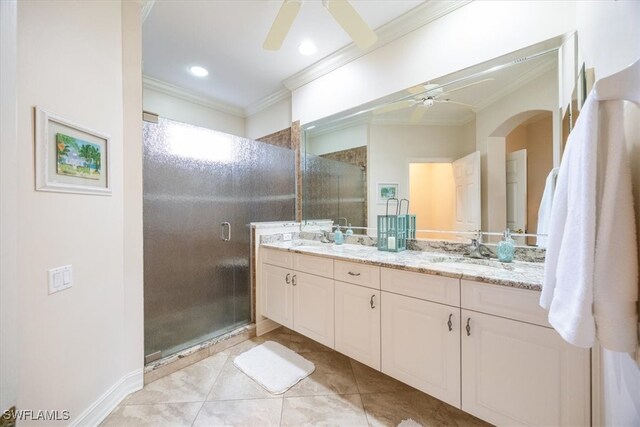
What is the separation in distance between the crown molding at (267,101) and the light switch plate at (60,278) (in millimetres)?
2682

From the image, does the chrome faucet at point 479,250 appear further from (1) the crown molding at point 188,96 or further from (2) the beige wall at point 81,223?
(1) the crown molding at point 188,96

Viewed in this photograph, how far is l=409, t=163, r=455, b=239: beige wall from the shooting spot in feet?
6.16

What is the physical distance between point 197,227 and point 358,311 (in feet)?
4.87

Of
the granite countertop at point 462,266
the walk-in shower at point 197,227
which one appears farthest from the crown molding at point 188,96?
the granite countertop at point 462,266

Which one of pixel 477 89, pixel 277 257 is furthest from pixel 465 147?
pixel 277 257

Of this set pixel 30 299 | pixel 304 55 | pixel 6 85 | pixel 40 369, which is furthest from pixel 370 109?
pixel 40 369

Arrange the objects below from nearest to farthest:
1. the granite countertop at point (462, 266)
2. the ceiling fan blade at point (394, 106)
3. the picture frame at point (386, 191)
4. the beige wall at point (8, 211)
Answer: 1. the beige wall at point (8, 211)
2. the granite countertop at point (462, 266)
3. the ceiling fan blade at point (394, 106)
4. the picture frame at point (386, 191)

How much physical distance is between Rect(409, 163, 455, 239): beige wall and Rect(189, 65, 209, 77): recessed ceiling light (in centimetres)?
243

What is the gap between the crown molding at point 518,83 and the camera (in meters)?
1.49

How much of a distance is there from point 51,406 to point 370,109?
274 centimetres

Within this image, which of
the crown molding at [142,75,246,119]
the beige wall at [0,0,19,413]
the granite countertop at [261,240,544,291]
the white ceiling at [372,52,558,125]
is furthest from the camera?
the crown molding at [142,75,246,119]

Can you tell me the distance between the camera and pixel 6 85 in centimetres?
54

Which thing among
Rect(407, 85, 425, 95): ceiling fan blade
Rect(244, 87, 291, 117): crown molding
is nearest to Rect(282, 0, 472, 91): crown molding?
Rect(244, 87, 291, 117): crown molding

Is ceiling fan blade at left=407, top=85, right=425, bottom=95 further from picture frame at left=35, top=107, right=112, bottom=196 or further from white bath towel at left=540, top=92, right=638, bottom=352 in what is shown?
picture frame at left=35, top=107, right=112, bottom=196
